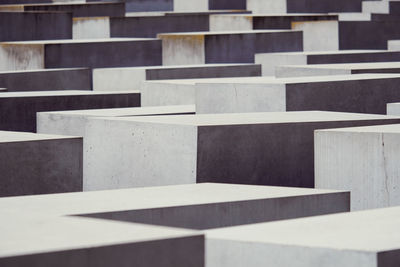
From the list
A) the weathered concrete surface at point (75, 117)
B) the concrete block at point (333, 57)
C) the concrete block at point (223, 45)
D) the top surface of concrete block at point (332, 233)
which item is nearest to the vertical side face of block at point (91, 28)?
the concrete block at point (223, 45)

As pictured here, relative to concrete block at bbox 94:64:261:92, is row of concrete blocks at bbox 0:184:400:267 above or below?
below

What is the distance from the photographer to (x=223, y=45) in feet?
58.1

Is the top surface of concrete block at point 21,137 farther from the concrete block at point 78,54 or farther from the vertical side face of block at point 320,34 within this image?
the vertical side face of block at point 320,34

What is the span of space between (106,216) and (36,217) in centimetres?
89

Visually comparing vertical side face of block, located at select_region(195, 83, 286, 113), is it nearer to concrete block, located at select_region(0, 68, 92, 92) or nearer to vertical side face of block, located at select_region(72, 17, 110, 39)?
concrete block, located at select_region(0, 68, 92, 92)

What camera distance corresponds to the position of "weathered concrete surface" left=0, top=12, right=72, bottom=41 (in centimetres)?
1919

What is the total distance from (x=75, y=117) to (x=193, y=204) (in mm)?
4540

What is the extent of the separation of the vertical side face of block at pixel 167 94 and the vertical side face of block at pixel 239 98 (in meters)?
0.99

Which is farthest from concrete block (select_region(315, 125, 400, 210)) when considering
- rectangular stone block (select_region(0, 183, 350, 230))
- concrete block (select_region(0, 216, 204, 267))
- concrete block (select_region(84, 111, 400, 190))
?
concrete block (select_region(0, 216, 204, 267))

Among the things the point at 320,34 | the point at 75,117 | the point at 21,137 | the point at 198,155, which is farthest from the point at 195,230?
the point at 320,34

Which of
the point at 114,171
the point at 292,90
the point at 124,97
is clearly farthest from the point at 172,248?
the point at 124,97

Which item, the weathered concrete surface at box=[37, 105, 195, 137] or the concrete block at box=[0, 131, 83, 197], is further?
the weathered concrete surface at box=[37, 105, 195, 137]

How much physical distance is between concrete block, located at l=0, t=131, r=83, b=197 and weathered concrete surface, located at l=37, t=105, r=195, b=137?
6.11 ft

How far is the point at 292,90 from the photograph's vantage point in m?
10.3
